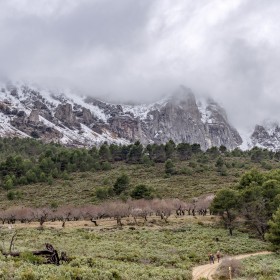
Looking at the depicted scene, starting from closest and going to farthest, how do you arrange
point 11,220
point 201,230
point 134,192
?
point 201,230, point 11,220, point 134,192

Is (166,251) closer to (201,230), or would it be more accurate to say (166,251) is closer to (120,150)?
(201,230)

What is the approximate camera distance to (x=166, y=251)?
135 feet

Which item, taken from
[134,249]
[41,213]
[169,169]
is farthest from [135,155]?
[134,249]

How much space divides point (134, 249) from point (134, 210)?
31235 mm

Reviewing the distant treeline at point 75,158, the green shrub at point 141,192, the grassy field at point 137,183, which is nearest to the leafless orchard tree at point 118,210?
the green shrub at point 141,192

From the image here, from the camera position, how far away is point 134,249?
4038 centimetres

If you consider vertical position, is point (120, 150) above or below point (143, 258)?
above

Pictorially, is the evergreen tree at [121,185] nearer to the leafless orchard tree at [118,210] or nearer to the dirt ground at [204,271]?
the leafless orchard tree at [118,210]

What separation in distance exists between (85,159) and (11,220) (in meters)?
51.9

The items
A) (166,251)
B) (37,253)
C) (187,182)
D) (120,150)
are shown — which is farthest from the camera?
(120,150)

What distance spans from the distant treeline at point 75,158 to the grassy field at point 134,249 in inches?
1708

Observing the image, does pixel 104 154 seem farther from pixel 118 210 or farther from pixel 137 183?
pixel 118 210

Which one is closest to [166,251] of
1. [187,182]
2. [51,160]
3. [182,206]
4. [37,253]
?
[37,253]

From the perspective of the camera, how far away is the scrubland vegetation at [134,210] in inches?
1252
